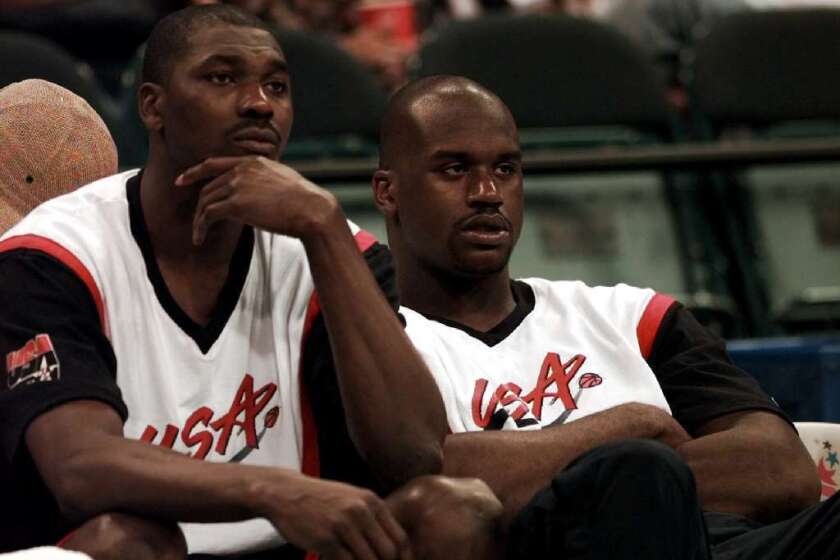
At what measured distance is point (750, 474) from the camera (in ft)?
8.76

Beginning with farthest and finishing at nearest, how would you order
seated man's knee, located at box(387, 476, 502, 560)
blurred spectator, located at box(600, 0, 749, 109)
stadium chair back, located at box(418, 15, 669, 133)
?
blurred spectator, located at box(600, 0, 749, 109) → stadium chair back, located at box(418, 15, 669, 133) → seated man's knee, located at box(387, 476, 502, 560)

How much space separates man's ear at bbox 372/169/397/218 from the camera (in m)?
3.10

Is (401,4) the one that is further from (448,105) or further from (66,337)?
(66,337)

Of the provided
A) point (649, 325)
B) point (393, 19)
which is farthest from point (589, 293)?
point (393, 19)

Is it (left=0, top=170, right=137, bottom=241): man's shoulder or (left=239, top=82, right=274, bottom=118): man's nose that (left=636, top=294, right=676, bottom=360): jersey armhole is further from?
(left=0, top=170, right=137, bottom=241): man's shoulder

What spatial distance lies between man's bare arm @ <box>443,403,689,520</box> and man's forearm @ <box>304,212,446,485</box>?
0.50 ft

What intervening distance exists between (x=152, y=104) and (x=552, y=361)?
84 cm

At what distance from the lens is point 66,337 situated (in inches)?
90.7

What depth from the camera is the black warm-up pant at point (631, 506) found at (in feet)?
6.95

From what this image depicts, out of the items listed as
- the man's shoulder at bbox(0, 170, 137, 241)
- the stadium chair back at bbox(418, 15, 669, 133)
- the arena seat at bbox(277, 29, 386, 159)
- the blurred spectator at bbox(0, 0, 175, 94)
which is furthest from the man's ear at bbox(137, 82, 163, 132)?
the blurred spectator at bbox(0, 0, 175, 94)

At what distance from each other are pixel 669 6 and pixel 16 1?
233 centimetres

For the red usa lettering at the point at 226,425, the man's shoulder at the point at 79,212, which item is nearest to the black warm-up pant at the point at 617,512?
the red usa lettering at the point at 226,425

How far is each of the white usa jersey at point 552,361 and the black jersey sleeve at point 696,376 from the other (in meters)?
0.03

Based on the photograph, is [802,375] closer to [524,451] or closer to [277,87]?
[524,451]
